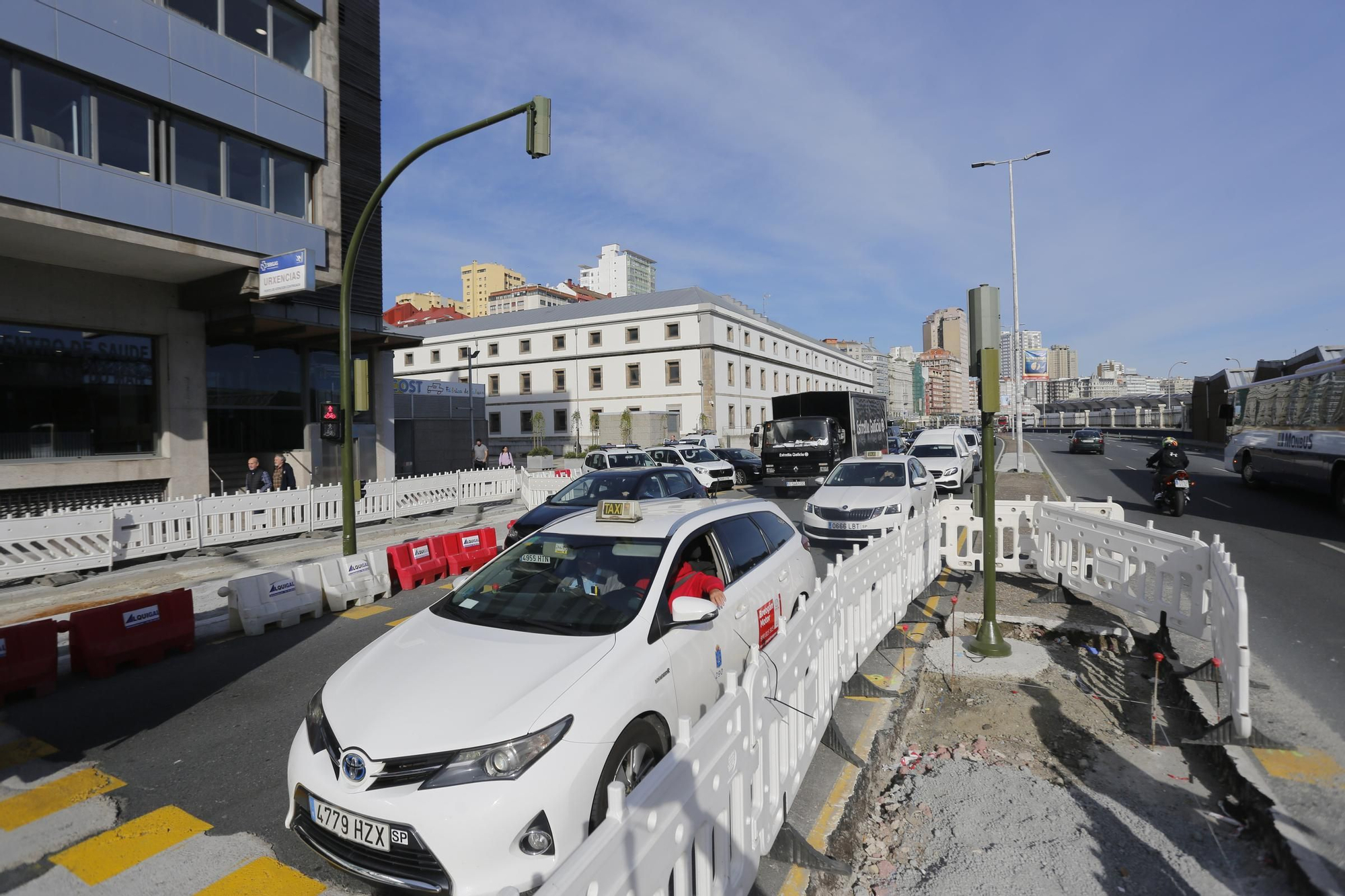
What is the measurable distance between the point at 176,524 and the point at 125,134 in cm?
777

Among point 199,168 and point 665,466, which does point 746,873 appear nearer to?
point 665,466

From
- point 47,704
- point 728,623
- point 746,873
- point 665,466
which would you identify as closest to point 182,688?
point 47,704

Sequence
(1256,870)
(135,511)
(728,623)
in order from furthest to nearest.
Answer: (135,511) < (728,623) < (1256,870)

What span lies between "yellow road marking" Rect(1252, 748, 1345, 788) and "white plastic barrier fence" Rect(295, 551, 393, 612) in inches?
355

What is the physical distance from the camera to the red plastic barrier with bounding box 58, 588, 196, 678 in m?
6.44

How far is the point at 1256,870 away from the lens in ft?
11.0

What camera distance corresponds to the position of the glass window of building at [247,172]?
1542cm

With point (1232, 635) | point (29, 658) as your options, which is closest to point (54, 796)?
point (29, 658)

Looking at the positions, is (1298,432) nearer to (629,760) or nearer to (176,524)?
(629,760)

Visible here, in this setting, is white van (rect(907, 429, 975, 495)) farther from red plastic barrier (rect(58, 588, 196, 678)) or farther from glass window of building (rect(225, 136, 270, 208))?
glass window of building (rect(225, 136, 270, 208))

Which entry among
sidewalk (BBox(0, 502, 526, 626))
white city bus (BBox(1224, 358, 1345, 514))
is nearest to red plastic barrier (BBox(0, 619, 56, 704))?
sidewalk (BBox(0, 502, 526, 626))

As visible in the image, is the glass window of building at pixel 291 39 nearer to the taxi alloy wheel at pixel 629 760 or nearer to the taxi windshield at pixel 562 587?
the taxi windshield at pixel 562 587

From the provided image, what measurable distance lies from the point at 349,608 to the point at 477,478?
12.2 metres

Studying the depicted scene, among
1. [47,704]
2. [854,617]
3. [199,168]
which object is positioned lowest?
[47,704]
